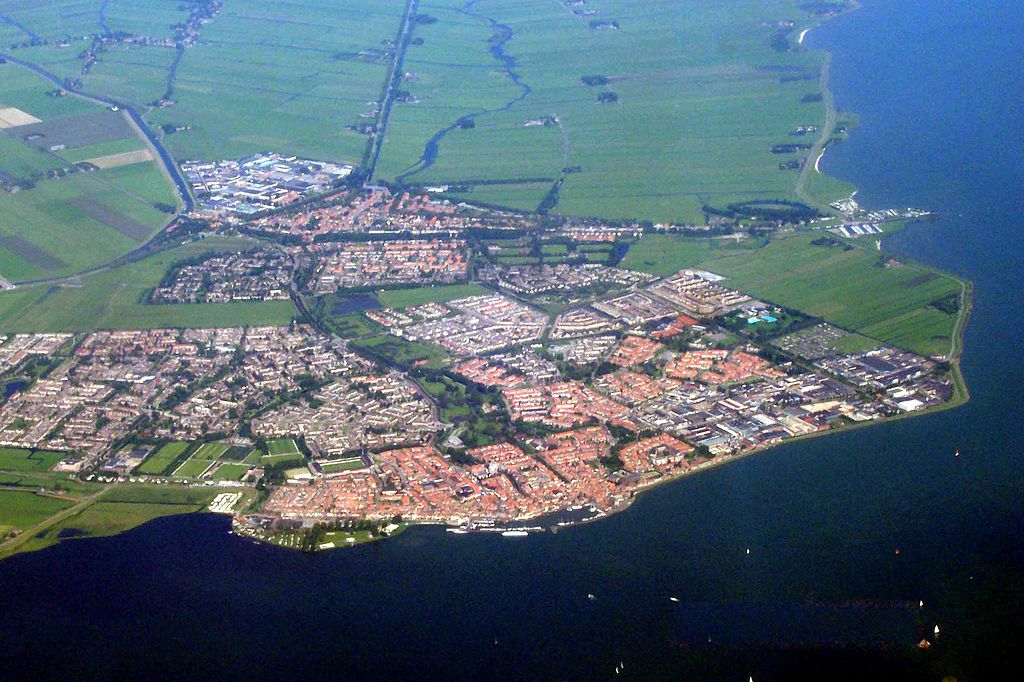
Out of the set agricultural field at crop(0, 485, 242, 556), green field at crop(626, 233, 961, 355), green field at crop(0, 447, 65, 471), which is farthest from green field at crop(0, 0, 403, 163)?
agricultural field at crop(0, 485, 242, 556)

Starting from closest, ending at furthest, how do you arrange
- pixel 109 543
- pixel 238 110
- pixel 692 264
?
pixel 109 543, pixel 692 264, pixel 238 110

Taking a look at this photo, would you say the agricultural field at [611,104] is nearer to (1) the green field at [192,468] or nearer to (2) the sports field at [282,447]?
(2) the sports field at [282,447]

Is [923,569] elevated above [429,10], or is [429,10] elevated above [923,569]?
[429,10]

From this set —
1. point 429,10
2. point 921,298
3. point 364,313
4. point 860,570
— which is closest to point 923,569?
point 860,570

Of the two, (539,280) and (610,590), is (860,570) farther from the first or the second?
(539,280)

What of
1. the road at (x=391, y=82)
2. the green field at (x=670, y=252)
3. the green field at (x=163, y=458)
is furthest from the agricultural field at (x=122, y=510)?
the road at (x=391, y=82)

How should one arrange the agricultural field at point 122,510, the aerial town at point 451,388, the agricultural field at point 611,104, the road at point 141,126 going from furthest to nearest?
the road at point 141,126
the agricultural field at point 611,104
the aerial town at point 451,388
the agricultural field at point 122,510

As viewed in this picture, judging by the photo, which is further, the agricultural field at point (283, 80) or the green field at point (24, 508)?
the agricultural field at point (283, 80)
